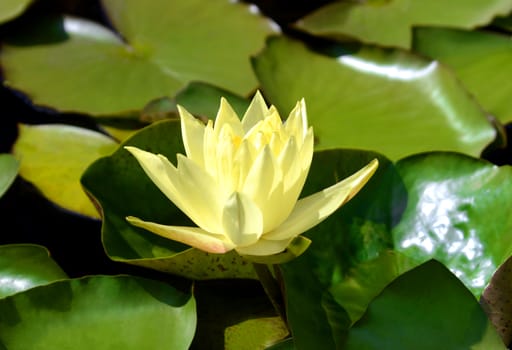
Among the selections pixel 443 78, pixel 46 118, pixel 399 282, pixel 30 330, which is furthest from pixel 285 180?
pixel 46 118

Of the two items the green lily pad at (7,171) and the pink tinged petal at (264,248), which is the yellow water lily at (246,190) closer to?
the pink tinged petal at (264,248)

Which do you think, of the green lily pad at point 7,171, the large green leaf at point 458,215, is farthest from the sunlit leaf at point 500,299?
the green lily pad at point 7,171

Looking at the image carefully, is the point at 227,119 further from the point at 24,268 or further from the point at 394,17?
the point at 394,17

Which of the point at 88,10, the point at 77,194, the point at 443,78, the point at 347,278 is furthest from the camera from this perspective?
the point at 88,10

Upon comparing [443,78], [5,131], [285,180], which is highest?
[285,180]

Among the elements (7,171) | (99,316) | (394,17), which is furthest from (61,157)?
(394,17)

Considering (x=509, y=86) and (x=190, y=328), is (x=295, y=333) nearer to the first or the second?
(x=190, y=328)
